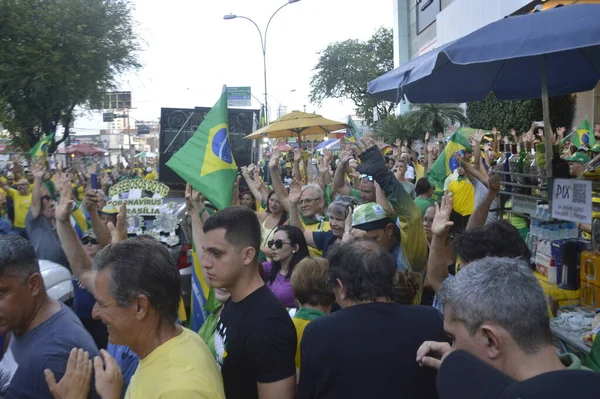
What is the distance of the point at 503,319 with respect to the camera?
1.83 m

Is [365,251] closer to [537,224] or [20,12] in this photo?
[537,224]

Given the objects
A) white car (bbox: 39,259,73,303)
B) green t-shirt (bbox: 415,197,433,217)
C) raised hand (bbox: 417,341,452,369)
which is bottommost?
white car (bbox: 39,259,73,303)

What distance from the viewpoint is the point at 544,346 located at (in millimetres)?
1767

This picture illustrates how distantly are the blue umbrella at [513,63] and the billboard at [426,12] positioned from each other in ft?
86.3

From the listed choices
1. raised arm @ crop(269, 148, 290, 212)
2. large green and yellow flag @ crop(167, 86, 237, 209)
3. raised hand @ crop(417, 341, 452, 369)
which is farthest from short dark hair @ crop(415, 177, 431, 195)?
raised hand @ crop(417, 341, 452, 369)

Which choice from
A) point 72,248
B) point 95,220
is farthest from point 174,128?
point 72,248

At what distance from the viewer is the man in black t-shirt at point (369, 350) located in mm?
2467

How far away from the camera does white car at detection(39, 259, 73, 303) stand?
5.11 meters

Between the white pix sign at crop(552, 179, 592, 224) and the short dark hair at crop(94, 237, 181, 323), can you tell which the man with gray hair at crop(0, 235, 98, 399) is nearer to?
the short dark hair at crop(94, 237, 181, 323)

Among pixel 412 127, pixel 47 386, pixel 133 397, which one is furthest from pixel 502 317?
pixel 412 127

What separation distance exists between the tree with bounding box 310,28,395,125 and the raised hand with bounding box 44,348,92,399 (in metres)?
57.1

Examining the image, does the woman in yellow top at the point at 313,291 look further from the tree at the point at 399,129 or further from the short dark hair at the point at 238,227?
the tree at the point at 399,129

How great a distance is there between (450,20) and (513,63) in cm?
2125

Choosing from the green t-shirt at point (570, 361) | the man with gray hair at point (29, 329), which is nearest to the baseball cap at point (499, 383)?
the green t-shirt at point (570, 361)
